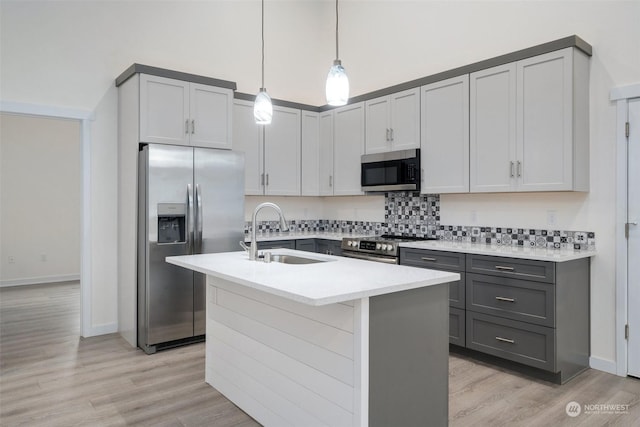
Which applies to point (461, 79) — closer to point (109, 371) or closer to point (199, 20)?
point (199, 20)

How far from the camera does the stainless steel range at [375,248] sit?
13.4 feet

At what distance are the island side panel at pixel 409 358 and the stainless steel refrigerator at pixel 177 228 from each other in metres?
2.46

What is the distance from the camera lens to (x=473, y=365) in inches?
136

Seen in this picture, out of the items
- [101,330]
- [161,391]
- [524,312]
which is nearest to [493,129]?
[524,312]

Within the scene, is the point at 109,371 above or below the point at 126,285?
below

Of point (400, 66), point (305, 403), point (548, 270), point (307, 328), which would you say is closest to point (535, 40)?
point (400, 66)

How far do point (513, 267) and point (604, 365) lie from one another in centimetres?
103

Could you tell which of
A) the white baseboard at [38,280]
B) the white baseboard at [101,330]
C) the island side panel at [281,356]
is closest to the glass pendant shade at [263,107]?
the island side panel at [281,356]

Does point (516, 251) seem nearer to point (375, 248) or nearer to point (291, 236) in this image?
point (375, 248)

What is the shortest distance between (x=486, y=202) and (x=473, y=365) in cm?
147

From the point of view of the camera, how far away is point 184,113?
4086 mm

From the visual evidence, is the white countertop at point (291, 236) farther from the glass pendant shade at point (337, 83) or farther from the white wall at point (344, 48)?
the glass pendant shade at point (337, 83)

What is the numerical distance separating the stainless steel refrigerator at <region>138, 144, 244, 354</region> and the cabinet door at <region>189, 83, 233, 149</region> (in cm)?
18

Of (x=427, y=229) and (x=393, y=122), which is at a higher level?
(x=393, y=122)
